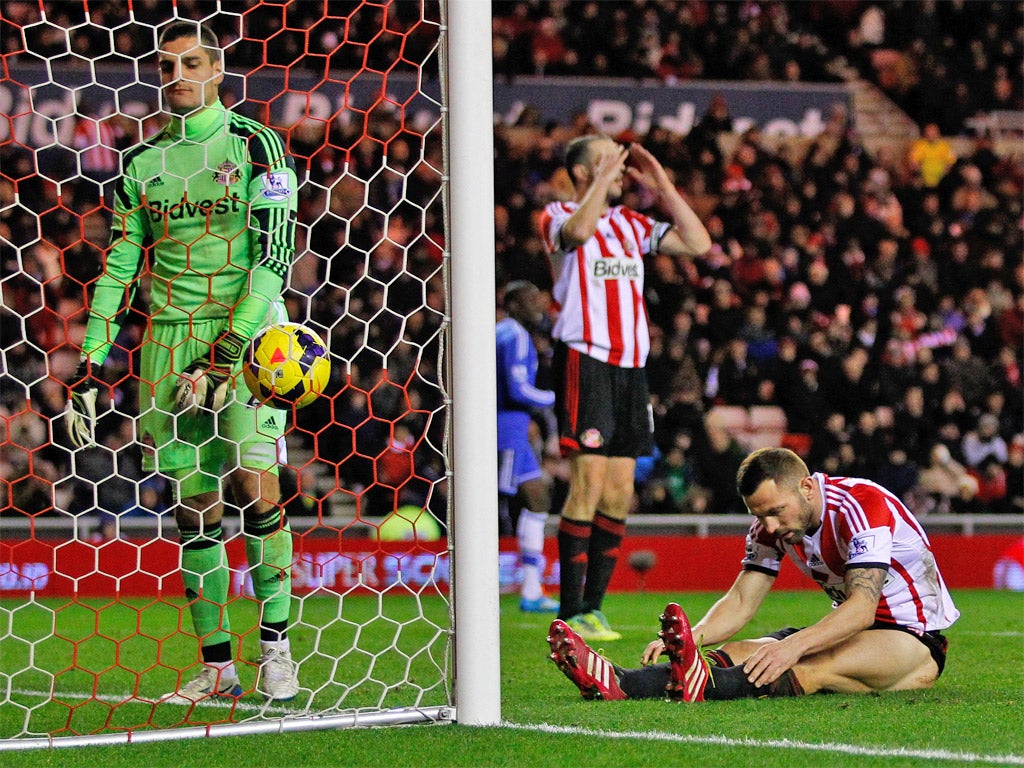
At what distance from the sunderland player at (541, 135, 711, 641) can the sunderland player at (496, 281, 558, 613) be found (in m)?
2.26

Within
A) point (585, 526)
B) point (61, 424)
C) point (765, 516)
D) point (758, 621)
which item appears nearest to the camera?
point (765, 516)

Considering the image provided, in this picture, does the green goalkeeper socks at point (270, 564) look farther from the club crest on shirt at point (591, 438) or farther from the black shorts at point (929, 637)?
the club crest on shirt at point (591, 438)

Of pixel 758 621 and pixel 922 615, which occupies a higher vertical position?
pixel 922 615

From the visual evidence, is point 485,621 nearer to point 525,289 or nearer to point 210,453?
point 210,453

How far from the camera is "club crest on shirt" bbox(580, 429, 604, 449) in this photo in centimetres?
679

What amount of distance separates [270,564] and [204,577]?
224 mm

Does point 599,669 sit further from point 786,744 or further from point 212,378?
point 212,378

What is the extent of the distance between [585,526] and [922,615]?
7.32 ft

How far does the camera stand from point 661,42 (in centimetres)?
1592

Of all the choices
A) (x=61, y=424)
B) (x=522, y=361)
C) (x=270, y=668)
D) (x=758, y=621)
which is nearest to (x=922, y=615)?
(x=270, y=668)

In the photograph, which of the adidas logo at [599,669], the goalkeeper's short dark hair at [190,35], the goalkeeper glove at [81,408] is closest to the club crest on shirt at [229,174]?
the goalkeeper's short dark hair at [190,35]

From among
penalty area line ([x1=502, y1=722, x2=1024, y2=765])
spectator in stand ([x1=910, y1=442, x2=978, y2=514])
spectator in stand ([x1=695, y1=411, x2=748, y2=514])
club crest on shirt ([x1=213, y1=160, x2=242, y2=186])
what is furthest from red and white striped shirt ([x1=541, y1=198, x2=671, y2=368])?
spectator in stand ([x1=910, y1=442, x2=978, y2=514])

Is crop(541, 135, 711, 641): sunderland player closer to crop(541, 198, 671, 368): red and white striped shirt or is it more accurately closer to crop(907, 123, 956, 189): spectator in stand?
crop(541, 198, 671, 368): red and white striped shirt

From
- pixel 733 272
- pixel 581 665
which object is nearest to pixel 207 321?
pixel 581 665
